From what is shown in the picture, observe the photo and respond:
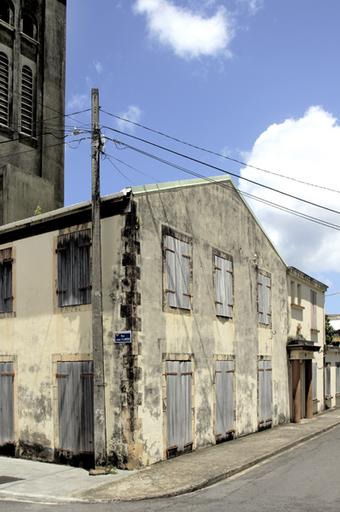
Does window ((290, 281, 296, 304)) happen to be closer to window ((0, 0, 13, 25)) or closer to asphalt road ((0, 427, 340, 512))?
asphalt road ((0, 427, 340, 512))

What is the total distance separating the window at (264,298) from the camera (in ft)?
75.2

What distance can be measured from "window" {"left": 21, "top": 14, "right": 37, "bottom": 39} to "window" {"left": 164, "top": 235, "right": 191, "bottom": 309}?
2549cm

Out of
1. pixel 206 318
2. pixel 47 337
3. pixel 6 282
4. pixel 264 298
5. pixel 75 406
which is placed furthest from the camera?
pixel 264 298

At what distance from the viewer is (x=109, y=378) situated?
14.6 metres

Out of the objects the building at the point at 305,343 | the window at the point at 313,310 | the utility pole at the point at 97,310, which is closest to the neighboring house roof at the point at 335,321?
the building at the point at 305,343

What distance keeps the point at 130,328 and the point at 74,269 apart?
2.44 metres

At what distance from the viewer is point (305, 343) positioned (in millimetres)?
26734

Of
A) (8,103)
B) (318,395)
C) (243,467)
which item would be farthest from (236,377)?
(8,103)

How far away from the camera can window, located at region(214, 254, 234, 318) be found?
1927 centimetres

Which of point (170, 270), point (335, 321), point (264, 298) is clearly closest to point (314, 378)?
point (264, 298)

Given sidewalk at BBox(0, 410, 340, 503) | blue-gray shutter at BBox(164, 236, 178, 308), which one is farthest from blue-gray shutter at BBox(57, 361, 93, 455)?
blue-gray shutter at BBox(164, 236, 178, 308)

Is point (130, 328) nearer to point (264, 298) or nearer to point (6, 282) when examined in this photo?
point (6, 282)

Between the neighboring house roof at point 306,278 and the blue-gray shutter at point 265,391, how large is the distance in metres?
4.71

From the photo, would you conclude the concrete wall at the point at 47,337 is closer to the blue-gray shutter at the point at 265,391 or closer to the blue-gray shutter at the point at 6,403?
the blue-gray shutter at the point at 6,403
